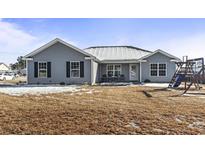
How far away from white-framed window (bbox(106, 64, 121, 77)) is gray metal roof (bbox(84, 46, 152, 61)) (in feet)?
2.62

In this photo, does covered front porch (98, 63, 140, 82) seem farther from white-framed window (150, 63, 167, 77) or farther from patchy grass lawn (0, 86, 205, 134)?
patchy grass lawn (0, 86, 205, 134)

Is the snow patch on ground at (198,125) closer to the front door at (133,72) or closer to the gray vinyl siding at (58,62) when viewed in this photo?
the gray vinyl siding at (58,62)

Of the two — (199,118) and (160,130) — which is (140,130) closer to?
(160,130)

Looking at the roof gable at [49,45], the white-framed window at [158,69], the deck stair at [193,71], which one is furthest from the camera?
the white-framed window at [158,69]

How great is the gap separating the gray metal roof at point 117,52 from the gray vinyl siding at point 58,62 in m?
3.38

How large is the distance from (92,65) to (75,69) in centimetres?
147

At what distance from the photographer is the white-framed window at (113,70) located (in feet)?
73.6

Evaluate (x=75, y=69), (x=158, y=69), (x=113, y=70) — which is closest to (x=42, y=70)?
(x=75, y=69)

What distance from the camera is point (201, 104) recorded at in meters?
9.04

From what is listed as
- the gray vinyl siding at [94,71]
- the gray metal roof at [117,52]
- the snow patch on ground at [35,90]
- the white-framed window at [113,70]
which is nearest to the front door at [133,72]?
the gray metal roof at [117,52]

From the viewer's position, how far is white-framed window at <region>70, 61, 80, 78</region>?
1933 cm

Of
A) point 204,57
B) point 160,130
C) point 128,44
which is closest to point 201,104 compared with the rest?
point 160,130

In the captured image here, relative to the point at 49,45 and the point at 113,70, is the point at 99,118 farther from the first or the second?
the point at 113,70

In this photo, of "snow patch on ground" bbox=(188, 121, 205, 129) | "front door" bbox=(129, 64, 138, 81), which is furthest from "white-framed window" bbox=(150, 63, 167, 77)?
"snow patch on ground" bbox=(188, 121, 205, 129)
